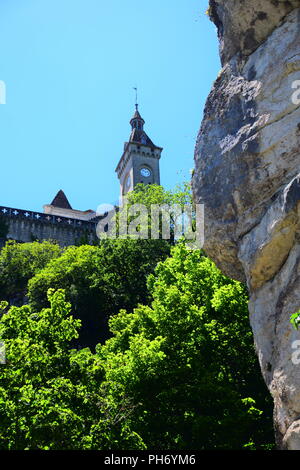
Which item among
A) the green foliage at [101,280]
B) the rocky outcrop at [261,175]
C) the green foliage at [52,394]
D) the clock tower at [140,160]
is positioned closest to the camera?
the rocky outcrop at [261,175]

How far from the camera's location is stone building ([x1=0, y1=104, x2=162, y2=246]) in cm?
4884

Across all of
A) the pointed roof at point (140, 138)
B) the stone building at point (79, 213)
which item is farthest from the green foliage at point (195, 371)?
the pointed roof at point (140, 138)

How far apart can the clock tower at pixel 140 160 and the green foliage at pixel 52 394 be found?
2197 inches

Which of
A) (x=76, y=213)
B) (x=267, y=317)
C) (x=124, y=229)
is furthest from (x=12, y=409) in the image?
(x=76, y=213)

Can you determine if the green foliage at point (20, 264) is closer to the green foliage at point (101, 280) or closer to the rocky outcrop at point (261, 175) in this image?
the green foliage at point (101, 280)

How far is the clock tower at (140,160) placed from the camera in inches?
2778

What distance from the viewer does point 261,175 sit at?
36.6 ft

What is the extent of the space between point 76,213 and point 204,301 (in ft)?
171

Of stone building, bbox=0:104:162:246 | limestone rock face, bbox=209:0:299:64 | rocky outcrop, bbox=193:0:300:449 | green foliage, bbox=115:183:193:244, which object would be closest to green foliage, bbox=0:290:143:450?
rocky outcrop, bbox=193:0:300:449

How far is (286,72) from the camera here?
11.2 meters

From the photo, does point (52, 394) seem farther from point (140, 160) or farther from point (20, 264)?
point (140, 160)

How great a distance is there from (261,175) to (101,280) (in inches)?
A: 852

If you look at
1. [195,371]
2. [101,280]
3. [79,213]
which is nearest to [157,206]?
[101,280]

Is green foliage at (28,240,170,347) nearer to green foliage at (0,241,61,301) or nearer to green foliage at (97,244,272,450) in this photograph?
green foliage at (0,241,61,301)
